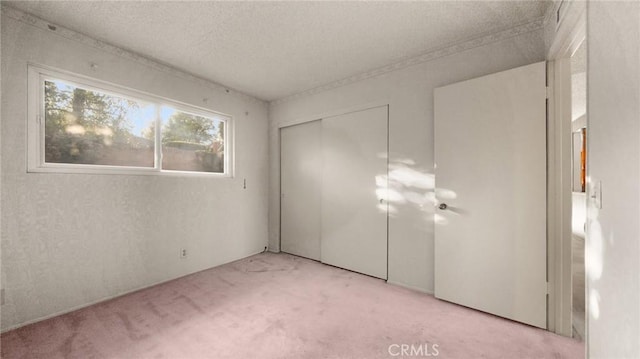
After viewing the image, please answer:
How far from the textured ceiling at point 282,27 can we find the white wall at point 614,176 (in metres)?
1.06

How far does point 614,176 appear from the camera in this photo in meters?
1.05

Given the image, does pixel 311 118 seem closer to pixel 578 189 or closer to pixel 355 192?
pixel 355 192

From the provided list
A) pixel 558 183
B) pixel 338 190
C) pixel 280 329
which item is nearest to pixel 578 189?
pixel 558 183

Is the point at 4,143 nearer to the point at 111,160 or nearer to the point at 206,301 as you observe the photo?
the point at 111,160

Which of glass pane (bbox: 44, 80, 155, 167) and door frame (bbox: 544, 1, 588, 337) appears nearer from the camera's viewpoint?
door frame (bbox: 544, 1, 588, 337)

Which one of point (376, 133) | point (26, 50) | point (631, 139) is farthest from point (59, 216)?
point (631, 139)

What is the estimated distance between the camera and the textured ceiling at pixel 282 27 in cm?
192

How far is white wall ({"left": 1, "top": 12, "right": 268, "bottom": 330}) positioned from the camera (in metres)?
1.94

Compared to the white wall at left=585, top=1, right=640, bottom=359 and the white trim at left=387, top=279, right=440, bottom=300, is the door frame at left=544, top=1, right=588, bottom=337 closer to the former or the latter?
the white wall at left=585, top=1, right=640, bottom=359

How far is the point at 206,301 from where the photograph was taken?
2.40 metres

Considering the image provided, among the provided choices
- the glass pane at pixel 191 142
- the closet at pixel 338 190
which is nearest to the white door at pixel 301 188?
the closet at pixel 338 190

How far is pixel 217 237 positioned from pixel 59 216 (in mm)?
1588

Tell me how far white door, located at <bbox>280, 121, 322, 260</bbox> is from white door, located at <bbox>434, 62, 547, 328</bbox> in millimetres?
1731

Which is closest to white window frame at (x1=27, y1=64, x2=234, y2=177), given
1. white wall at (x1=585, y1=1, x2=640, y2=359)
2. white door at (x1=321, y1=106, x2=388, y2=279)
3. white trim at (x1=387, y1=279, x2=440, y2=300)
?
white door at (x1=321, y1=106, x2=388, y2=279)
